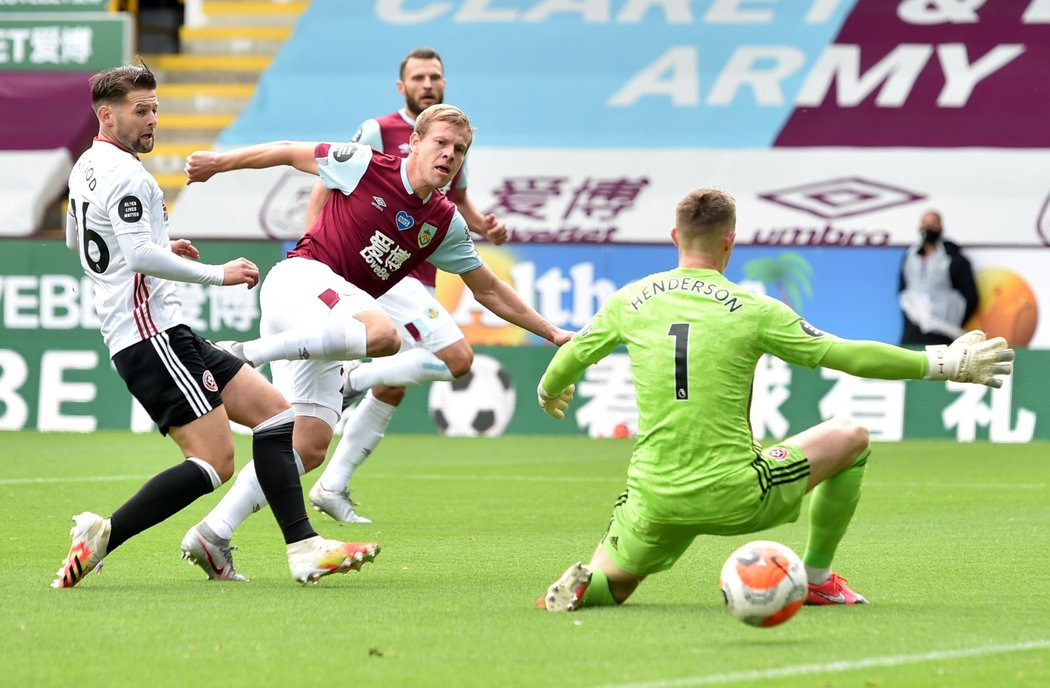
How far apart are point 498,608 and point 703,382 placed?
1.13m

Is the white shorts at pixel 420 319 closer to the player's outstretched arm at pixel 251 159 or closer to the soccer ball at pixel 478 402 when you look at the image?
the player's outstretched arm at pixel 251 159

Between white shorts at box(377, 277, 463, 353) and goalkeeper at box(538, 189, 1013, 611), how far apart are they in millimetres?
3058

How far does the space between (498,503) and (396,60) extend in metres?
14.1

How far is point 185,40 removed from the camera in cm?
2495

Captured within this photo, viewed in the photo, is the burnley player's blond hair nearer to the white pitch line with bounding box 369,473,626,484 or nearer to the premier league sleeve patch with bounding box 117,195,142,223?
the premier league sleeve patch with bounding box 117,195,142,223

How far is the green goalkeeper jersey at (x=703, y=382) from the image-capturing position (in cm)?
573

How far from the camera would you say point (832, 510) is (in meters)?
6.14

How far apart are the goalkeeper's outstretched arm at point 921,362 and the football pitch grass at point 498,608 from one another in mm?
827

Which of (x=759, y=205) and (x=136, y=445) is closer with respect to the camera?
(x=136, y=445)

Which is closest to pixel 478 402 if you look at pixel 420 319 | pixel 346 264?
pixel 420 319

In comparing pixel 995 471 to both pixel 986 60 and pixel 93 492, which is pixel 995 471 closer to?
pixel 93 492

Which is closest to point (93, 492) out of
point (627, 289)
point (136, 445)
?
point (136, 445)

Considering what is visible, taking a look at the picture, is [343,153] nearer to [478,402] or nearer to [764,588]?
[764,588]

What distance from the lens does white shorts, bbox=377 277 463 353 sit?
29.6ft
